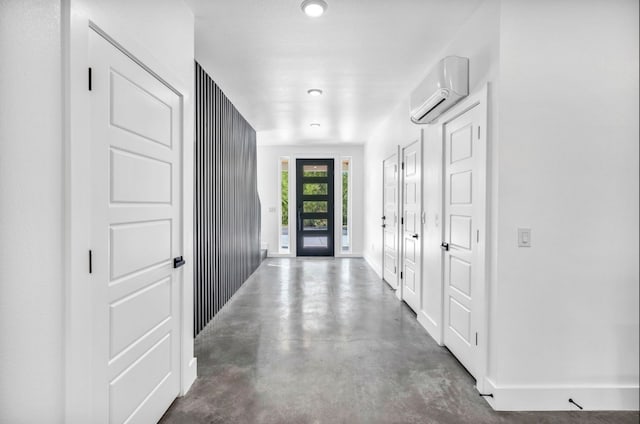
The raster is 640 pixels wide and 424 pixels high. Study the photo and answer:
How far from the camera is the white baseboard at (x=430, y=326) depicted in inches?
116

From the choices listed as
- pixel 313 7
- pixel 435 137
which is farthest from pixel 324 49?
pixel 435 137

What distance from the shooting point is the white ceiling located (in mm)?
2227

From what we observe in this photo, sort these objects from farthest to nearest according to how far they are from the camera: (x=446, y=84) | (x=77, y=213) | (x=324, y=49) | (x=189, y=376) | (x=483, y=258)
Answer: (x=324, y=49) < (x=446, y=84) < (x=189, y=376) < (x=483, y=258) < (x=77, y=213)

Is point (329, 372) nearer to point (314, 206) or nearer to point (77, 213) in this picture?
point (77, 213)

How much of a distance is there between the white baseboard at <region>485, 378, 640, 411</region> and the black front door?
5.58 metres

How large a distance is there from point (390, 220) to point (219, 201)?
245 cm

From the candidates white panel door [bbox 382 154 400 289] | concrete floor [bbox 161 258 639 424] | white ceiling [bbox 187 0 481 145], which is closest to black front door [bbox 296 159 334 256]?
white panel door [bbox 382 154 400 289]

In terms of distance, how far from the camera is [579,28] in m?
1.92

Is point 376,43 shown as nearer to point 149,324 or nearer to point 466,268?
point 466,268

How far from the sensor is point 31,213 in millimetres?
1079

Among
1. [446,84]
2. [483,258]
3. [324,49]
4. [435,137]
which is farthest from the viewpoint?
[435,137]

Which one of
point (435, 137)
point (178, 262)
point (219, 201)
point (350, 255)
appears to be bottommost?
point (350, 255)

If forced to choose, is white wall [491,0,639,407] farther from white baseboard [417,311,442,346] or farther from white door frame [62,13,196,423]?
white door frame [62,13,196,423]

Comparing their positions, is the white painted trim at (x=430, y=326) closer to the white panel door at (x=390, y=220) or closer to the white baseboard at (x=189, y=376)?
the white panel door at (x=390, y=220)
